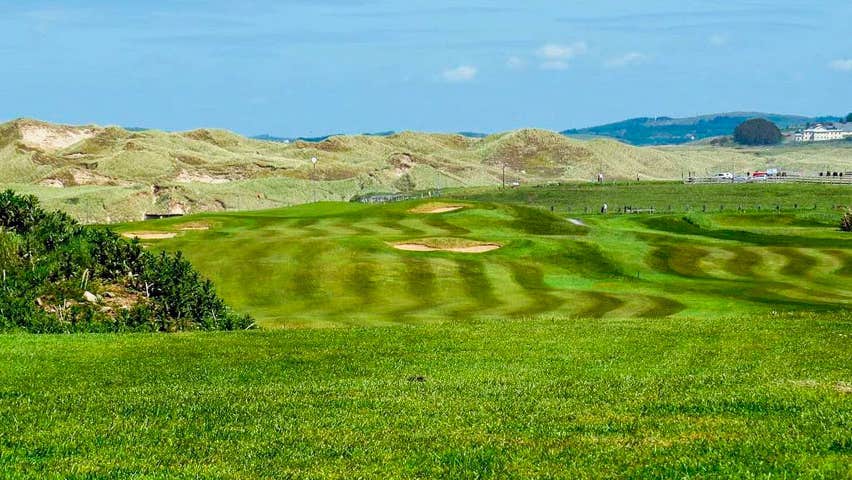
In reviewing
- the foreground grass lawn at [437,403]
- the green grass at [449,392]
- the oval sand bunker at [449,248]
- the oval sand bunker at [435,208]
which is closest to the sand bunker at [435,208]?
the oval sand bunker at [435,208]

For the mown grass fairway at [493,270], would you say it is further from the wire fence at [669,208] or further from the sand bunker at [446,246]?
the wire fence at [669,208]

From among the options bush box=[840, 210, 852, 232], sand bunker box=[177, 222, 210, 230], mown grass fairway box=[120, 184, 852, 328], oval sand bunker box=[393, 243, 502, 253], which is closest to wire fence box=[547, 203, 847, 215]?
bush box=[840, 210, 852, 232]

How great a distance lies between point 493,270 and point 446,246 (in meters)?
9.73

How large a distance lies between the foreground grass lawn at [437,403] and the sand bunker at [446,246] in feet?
113

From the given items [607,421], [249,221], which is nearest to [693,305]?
[607,421]

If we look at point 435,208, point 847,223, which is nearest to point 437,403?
point 435,208

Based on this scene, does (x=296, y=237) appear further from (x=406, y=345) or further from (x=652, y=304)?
(x=406, y=345)

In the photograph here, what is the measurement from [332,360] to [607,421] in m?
9.14

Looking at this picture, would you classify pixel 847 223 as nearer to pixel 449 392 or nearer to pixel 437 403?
pixel 449 392

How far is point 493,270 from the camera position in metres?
55.3

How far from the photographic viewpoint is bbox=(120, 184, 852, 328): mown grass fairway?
4419 centimetres

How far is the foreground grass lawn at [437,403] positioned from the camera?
1373 centimetres

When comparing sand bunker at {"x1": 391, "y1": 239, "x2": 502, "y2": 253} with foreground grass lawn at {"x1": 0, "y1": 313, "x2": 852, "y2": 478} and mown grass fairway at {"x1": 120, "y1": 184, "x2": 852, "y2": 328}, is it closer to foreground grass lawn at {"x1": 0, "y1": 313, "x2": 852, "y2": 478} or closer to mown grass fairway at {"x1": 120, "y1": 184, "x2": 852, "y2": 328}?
mown grass fairway at {"x1": 120, "y1": 184, "x2": 852, "y2": 328}

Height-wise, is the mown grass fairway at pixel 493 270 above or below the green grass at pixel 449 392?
below
